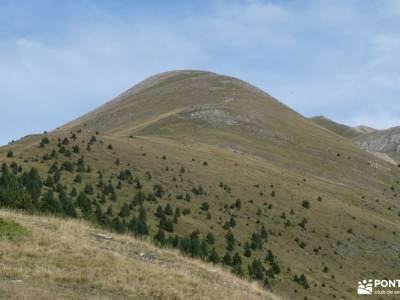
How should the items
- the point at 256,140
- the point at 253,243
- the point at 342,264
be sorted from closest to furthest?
the point at 253,243 < the point at 342,264 < the point at 256,140

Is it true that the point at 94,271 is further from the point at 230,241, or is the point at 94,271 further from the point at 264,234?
the point at 264,234

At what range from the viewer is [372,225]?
73.6m

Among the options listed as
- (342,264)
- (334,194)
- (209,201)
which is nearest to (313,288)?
(342,264)

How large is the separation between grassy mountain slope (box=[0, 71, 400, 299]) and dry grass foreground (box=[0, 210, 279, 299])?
23878 mm

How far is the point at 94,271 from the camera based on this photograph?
54.7 ft

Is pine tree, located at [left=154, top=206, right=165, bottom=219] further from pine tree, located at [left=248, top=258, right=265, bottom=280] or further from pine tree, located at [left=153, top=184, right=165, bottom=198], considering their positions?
pine tree, located at [left=248, top=258, right=265, bottom=280]

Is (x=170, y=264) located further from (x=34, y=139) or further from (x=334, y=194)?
(x=334, y=194)

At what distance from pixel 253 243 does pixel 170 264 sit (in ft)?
107

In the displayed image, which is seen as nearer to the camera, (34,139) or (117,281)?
(117,281)

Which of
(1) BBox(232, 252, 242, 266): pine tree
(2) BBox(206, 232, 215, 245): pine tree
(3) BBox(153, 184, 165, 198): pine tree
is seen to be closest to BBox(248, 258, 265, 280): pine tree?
(1) BBox(232, 252, 242, 266): pine tree

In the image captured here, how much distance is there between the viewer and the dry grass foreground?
15.1 m

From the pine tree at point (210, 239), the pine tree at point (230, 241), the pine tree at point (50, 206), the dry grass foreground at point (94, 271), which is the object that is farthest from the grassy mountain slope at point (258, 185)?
the dry grass foreground at point (94, 271)

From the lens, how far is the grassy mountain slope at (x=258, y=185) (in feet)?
172

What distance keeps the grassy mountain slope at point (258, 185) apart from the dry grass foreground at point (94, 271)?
23.9 m
